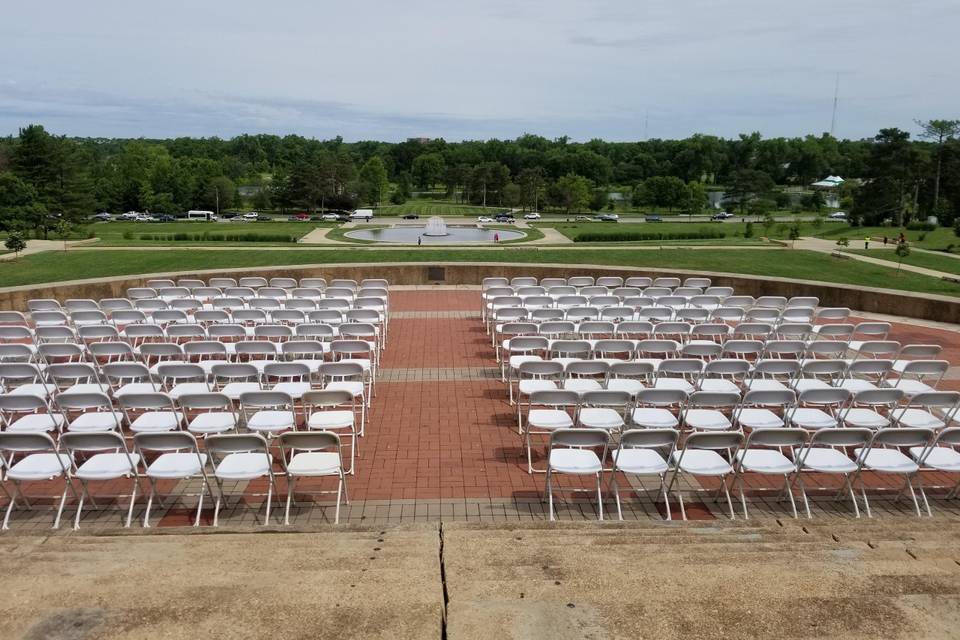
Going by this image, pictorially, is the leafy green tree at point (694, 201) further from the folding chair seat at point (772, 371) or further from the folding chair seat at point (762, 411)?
the folding chair seat at point (762, 411)

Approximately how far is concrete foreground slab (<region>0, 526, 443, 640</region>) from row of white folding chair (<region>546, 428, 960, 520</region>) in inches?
84.4

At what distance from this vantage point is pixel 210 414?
759 centimetres

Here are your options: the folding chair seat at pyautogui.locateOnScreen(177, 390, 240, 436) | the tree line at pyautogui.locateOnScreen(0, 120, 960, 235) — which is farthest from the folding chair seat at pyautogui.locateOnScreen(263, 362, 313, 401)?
the tree line at pyautogui.locateOnScreen(0, 120, 960, 235)

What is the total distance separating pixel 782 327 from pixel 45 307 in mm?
13432

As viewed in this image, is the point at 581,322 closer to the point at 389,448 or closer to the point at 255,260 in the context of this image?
the point at 389,448

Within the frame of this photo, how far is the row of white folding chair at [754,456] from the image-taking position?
20.0ft

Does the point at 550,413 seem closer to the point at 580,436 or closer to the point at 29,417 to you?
the point at 580,436

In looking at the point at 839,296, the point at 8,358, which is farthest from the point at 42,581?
the point at 839,296

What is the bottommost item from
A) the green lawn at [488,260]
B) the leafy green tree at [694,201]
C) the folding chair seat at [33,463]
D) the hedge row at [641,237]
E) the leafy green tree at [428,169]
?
the folding chair seat at [33,463]

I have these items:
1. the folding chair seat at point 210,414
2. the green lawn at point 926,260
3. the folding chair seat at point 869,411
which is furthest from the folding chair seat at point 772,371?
the green lawn at point 926,260

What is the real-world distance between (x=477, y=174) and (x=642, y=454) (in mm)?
103519

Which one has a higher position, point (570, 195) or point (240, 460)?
point (570, 195)

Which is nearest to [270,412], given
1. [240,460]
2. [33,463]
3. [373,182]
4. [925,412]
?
[240,460]

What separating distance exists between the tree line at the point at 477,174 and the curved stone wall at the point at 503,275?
1433 inches
